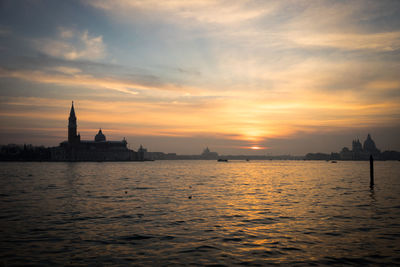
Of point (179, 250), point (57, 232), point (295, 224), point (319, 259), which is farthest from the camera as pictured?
point (295, 224)

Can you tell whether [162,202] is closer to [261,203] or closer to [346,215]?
[261,203]

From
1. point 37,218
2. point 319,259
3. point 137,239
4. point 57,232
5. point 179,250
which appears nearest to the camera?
point 319,259

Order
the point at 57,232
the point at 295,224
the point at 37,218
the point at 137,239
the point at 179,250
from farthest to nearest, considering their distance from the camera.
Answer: the point at 37,218, the point at 295,224, the point at 57,232, the point at 137,239, the point at 179,250

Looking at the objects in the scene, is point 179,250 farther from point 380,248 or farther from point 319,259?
point 380,248

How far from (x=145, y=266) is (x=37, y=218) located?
1501 cm

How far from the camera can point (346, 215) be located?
2708 cm

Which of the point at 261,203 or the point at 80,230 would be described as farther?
the point at 261,203

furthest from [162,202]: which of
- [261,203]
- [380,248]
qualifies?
[380,248]

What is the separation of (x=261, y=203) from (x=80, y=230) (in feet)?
63.6

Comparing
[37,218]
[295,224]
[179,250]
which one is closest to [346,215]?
[295,224]

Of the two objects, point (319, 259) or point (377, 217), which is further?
point (377, 217)

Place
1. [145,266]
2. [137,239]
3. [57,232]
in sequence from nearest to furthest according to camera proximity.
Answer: [145,266] → [137,239] → [57,232]

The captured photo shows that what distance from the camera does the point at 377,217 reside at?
86.6 feet

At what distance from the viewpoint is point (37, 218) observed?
2547 cm
